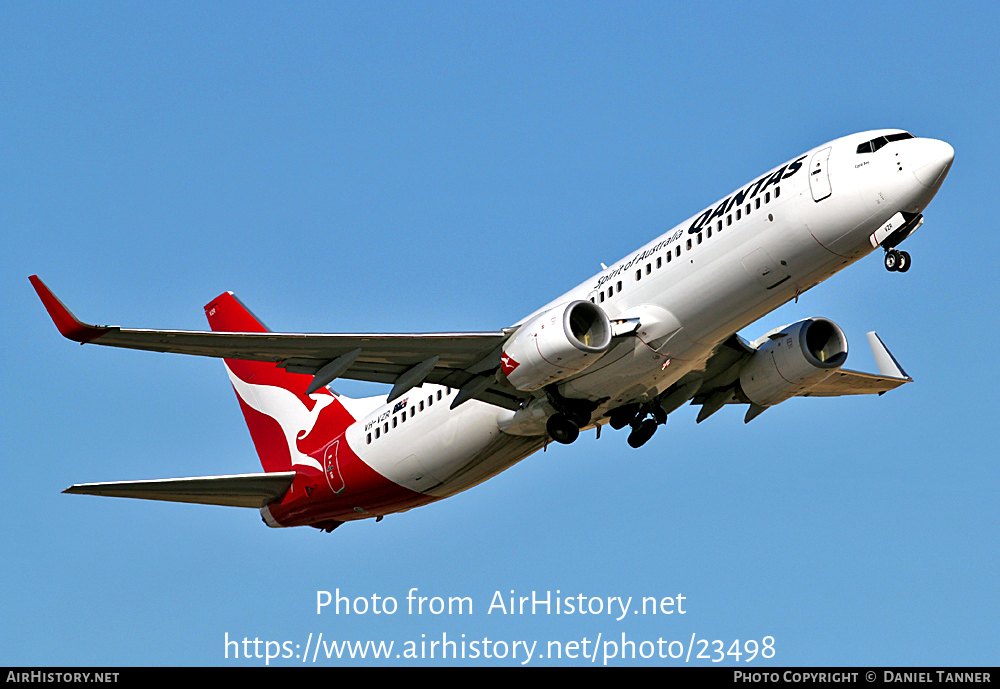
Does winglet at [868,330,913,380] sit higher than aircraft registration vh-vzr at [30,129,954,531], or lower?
higher

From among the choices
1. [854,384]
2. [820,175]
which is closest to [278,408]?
[854,384]

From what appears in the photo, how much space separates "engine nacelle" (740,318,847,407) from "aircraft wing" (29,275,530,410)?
640cm

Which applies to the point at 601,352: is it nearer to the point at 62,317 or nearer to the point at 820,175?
the point at 820,175

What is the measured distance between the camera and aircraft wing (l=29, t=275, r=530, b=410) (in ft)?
86.2

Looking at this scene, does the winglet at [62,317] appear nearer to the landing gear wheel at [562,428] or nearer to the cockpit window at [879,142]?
the landing gear wheel at [562,428]

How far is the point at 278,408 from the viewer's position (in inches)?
1496

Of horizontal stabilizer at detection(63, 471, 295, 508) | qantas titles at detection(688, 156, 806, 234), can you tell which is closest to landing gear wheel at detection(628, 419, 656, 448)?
qantas titles at detection(688, 156, 806, 234)

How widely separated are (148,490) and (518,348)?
10773 millimetres

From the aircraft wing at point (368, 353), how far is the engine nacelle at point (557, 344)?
133cm

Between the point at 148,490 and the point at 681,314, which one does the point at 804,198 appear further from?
the point at 148,490

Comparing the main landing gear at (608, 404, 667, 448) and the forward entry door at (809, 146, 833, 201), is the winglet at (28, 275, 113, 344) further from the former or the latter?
the forward entry door at (809, 146, 833, 201)

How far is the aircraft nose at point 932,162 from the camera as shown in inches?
1002

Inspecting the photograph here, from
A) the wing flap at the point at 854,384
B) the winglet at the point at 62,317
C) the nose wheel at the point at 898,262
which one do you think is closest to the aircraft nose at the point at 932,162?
the nose wheel at the point at 898,262

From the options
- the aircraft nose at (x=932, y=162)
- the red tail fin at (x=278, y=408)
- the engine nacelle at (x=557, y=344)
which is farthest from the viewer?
the red tail fin at (x=278, y=408)
